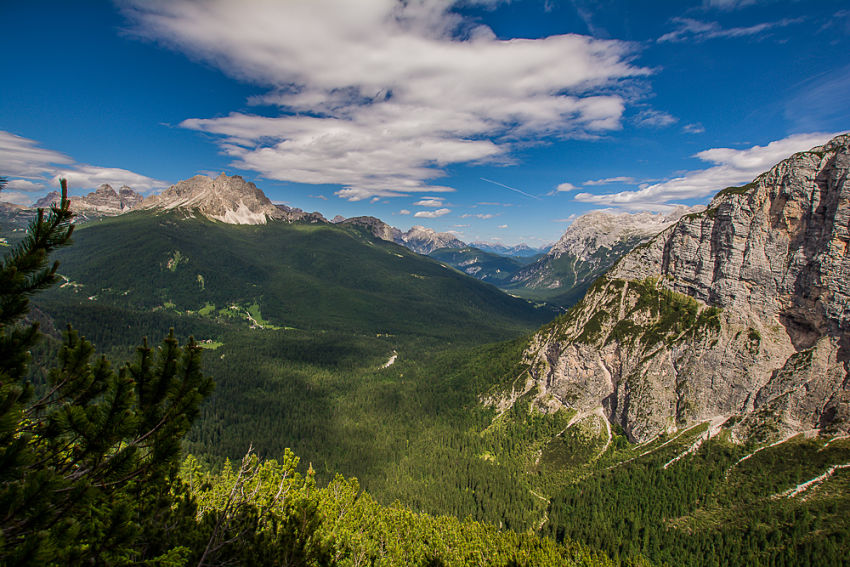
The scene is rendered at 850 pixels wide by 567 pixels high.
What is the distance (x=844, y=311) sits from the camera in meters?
82.4

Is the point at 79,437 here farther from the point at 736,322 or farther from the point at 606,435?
the point at 736,322

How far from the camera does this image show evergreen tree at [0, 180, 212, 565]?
7.73 m

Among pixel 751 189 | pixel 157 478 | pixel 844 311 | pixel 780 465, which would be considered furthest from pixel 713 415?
pixel 157 478

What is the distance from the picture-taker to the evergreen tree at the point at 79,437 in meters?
7.73

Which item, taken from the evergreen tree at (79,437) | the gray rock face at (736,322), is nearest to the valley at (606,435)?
the gray rock face at (736,322)

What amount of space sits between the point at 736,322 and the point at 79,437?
135358 mm

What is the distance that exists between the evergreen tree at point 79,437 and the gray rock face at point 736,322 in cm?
12429

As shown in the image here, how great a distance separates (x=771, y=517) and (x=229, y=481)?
105 meters

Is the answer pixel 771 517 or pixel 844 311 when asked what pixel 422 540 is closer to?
pixel 771 517

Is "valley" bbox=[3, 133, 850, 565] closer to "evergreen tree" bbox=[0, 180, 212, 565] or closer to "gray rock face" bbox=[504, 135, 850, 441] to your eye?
"gray rock face" bbox=[504, 135, 850, 441]

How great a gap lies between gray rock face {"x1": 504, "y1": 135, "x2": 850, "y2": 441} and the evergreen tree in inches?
4893

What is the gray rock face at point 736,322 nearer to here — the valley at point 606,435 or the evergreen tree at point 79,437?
the valley at point 606,435

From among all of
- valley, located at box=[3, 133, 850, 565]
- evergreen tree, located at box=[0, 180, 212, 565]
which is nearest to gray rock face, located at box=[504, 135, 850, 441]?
valley, located at box=[3, 133, 850, 565]

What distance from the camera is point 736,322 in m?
103
